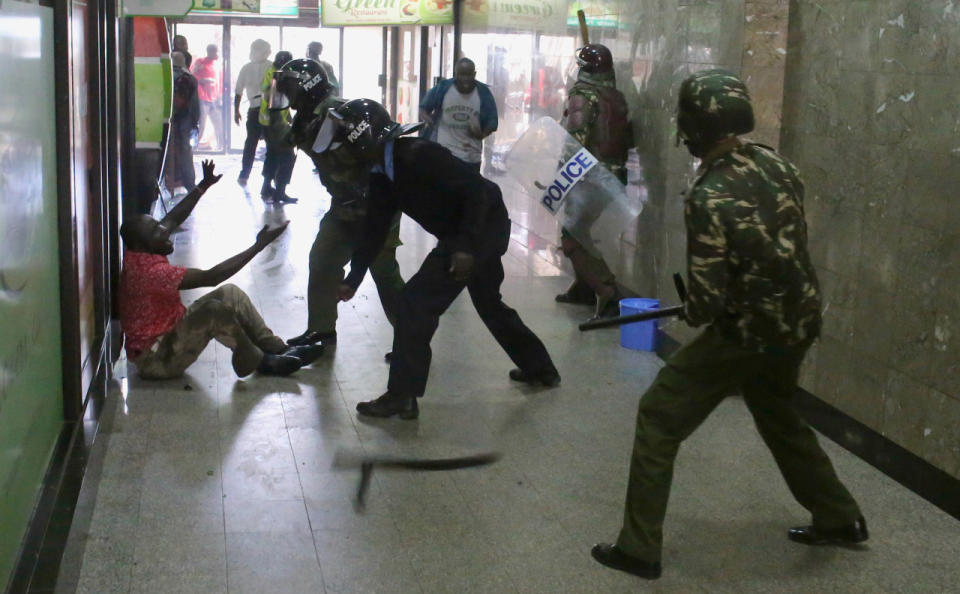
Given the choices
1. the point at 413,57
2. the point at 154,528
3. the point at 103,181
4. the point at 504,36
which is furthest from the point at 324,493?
the point at 413,57

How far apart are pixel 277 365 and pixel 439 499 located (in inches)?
77.4

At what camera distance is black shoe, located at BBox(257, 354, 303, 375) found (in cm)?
630

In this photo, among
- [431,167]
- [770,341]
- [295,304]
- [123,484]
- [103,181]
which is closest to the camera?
[770,341]

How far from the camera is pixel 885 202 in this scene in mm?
5051

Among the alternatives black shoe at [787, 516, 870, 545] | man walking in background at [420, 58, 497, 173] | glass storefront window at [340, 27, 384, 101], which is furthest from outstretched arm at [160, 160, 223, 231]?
glass storefront window at [340, 27, 384, 101]

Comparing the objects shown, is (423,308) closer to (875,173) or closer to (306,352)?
(306,352)

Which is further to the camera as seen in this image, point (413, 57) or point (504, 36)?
point (413, 57)

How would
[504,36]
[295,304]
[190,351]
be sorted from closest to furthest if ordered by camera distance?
[190,351] < [295,304] < [504,36]

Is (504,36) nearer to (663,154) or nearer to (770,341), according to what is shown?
(663,154)

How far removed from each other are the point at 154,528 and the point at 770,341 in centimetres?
227

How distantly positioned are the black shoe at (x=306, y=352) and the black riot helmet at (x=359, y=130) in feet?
5.01

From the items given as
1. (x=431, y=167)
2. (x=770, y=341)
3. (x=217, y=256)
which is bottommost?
(x=217, y=256)

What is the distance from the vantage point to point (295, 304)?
818cm

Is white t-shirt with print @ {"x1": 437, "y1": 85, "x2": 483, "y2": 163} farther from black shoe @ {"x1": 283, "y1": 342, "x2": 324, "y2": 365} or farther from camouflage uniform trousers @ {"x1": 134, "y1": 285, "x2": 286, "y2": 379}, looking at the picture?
camouflage uniform trousers @ {"x1": 134, "y1": 285, "x2": 286, "y2": 379}
